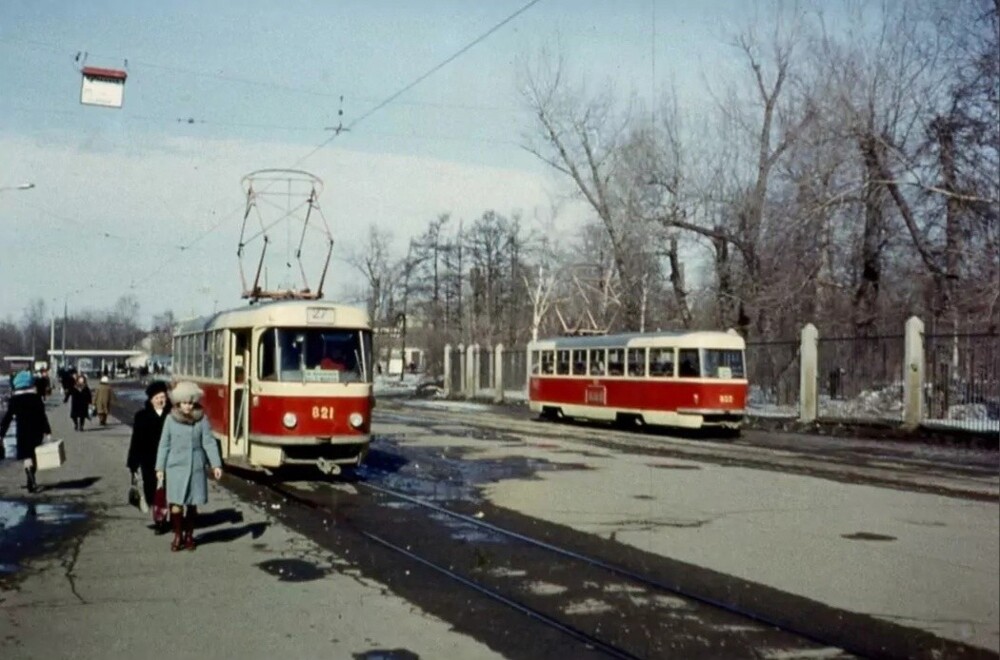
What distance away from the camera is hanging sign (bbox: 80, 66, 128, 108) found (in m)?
14.9

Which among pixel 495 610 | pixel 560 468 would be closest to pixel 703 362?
pixel 560 468

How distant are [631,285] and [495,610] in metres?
39.9

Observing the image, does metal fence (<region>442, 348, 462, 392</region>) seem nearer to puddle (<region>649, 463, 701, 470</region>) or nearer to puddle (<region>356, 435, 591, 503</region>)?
puddle (<region>356, 435, 591, 503</region>)

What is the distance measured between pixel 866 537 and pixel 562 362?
22988 mm

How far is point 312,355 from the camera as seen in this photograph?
16141 mm

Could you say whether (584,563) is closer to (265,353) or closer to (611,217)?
(265,353)

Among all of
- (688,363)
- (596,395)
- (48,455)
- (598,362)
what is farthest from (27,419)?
(596,395)

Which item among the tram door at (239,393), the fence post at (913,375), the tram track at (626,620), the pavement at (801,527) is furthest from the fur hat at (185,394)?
the fence post at (913,375)

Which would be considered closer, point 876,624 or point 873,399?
point 876,624

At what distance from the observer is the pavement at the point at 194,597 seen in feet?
22.3

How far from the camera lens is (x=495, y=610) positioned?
7934mm

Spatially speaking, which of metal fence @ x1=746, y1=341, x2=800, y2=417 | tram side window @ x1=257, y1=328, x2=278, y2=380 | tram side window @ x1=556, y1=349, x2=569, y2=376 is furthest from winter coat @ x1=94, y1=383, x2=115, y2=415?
metal fence @ x1=746, y1=341, x2=800, y2=417

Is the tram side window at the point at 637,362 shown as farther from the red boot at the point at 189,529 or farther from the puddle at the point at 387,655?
the puddle at the point at 387,655

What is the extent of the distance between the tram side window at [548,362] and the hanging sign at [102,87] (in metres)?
20.7
